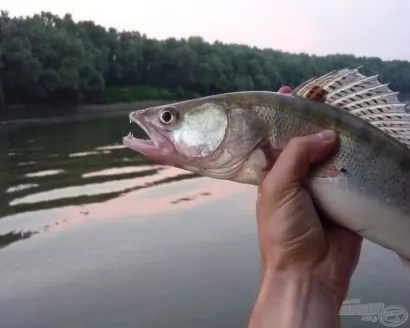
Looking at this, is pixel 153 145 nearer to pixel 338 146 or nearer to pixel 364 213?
pixel 338 146

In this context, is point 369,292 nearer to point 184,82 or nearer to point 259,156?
point 259,156

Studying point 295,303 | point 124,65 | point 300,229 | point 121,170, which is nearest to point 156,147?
point 300,229

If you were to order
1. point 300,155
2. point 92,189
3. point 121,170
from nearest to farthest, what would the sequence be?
1. point 300,155
2. point 92,189
3. point 121,170

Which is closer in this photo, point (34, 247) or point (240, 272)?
point (240, 272)

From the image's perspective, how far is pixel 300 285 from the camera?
10.5ft

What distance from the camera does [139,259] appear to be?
48.6ft

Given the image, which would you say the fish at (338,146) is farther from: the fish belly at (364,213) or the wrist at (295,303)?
the wrist at (295,303)

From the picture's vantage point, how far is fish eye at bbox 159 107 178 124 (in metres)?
3.25

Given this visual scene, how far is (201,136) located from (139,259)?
12.0 meters

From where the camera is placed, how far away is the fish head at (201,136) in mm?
3109

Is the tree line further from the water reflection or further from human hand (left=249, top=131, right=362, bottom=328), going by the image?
human hand (left=249, top=131, right=362, bottom=328)

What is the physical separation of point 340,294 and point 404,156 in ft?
2.64

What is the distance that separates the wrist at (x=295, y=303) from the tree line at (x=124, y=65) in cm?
6042

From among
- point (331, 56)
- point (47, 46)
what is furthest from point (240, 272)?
point (331, 56)
